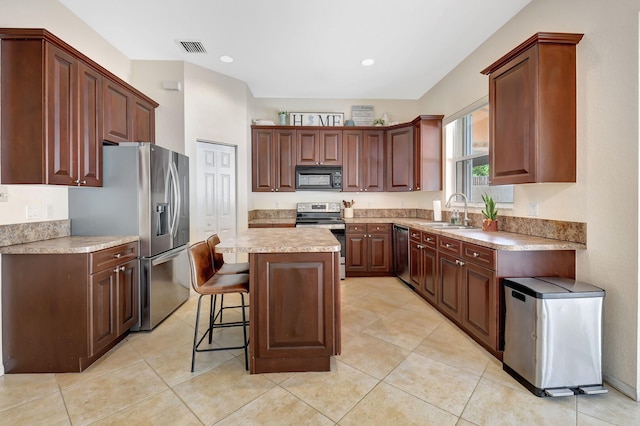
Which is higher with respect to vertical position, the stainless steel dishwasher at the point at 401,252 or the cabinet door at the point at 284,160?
the cabinet door at the point at 284,160

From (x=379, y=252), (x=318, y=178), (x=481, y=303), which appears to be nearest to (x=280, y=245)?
(x=481, y=303)

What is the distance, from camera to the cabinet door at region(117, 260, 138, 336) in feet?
7.88

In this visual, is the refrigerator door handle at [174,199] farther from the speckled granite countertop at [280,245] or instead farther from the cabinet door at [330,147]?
the cabinet door at [330,147]

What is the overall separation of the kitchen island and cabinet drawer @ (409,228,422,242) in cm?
182

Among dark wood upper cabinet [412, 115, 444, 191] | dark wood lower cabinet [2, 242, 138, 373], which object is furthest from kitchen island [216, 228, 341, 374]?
dark wood upper cabinet [412, 115, 444, 191]

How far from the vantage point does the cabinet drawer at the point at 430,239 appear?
121 inches

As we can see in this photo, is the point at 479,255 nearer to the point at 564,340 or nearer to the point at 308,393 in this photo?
the point at 564,340

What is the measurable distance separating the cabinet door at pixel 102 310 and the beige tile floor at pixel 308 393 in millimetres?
174

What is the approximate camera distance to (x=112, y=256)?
2311mm

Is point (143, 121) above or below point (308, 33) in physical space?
below

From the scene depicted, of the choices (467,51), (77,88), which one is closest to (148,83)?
(77,88)

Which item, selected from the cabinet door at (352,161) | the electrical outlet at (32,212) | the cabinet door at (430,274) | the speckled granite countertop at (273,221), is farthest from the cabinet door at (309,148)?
the electrical outlet at (32,212)

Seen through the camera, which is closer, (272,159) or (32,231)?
(32,231)

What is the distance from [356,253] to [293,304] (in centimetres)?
255
